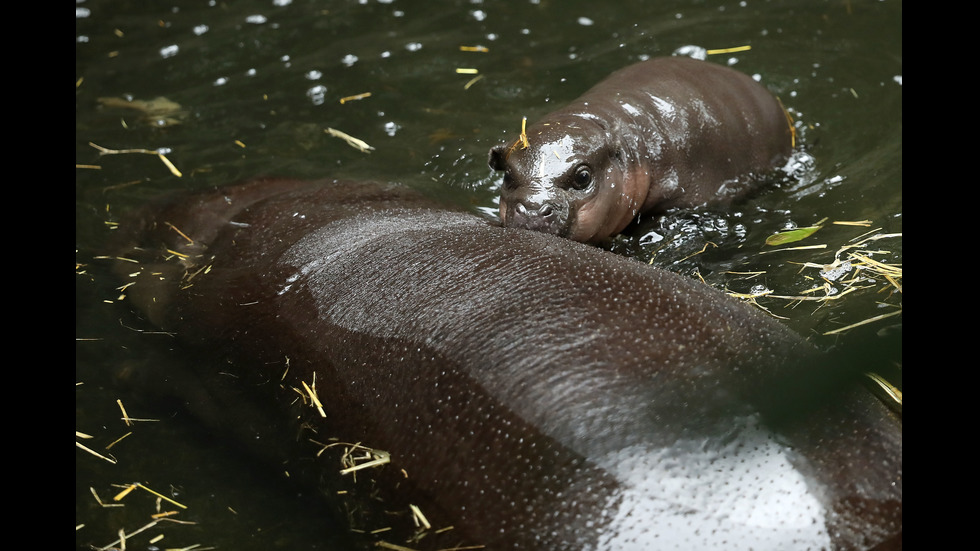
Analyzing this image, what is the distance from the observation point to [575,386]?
2.63 m

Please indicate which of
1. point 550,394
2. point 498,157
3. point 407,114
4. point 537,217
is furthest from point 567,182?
point 550,394

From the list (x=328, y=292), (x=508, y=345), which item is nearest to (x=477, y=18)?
(x=328, y=292)

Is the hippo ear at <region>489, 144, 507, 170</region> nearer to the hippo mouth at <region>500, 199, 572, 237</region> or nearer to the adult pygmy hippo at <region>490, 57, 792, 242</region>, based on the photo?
the adult pygmy hippo at <region>490, 57, 792, 242</region>

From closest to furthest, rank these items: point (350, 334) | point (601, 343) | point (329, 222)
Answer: point (601, 343) → point (350, 334) → point (329, 222)

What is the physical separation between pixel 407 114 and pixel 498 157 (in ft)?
6.45

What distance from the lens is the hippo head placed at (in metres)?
4.79

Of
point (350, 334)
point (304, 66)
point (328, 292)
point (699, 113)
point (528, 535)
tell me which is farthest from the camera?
point (304, 66)

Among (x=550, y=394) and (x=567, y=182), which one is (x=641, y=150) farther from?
(x=550, y=394)

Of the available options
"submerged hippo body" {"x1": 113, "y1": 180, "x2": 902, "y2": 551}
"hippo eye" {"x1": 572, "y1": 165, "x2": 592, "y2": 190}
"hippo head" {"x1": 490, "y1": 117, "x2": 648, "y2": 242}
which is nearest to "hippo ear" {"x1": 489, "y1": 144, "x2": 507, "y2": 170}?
"hippo head" {"x1": 490, "y1": 117, "x2": 648, "y2": 242}

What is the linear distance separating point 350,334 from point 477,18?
5.47m

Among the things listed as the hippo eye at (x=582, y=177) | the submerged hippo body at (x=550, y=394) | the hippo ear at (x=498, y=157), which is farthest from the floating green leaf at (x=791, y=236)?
the submerged hippo body at (x=550, y=394)

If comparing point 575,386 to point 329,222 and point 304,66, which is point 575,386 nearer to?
point 329,222

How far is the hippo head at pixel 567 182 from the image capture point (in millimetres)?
4785

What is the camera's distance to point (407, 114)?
6977 mm
